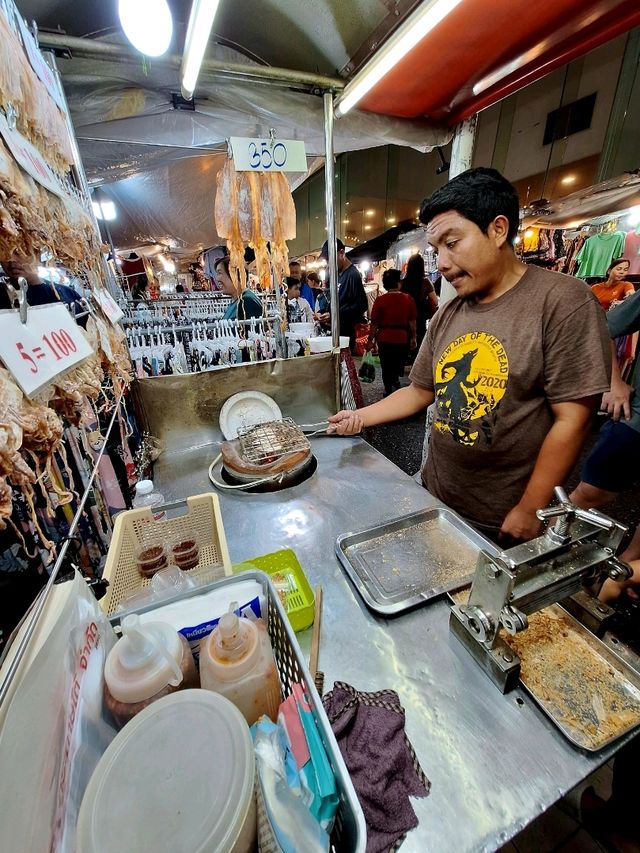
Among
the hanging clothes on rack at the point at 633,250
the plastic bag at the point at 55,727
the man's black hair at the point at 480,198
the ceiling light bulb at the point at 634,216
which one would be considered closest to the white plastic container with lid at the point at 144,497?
the plastic bag at the point at 55,727

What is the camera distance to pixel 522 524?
1.35 meters

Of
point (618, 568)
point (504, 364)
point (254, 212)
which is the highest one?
point (254, 212)

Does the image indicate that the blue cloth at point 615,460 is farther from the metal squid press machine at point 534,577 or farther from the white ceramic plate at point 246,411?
the white ceramic plate at point 246,411

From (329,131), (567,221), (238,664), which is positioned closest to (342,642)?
(238,664)

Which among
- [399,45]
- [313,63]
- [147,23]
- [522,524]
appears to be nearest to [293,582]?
[522,524]

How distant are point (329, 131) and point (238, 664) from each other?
2723 millimetres

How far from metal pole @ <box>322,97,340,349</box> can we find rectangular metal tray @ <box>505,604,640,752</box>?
199 cm

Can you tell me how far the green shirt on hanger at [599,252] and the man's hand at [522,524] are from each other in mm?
6949

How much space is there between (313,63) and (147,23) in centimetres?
105

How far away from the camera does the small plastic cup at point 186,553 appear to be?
1.15 meters

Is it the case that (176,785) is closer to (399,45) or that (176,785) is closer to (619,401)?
(399,45)

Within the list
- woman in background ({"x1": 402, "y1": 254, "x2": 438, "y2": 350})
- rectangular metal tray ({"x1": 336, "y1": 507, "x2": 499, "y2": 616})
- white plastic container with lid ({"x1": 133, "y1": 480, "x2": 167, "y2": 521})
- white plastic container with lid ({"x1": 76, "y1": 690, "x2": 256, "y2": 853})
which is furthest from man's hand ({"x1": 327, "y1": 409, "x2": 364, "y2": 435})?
woman in background ({"x1": 402, "y1": 254, "x2": 438, "y2": 350})

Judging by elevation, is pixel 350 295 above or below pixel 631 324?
above

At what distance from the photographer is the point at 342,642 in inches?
36.6
